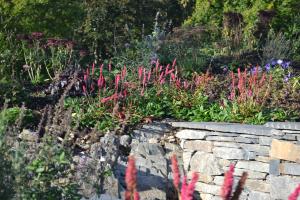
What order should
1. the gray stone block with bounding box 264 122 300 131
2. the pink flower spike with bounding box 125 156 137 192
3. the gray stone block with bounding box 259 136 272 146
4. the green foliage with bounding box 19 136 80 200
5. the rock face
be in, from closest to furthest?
the pink flower spike with bounding box 125 156 137 192, the green foliage with bounding box 19 136 80 200, the rock face, the gray stone block with bounding box 264 122 300 131, the gray stone block with bounding box 259 136 272 146

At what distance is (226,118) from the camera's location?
634 cm

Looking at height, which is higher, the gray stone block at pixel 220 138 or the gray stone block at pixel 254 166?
the gray stone block at pixel 220 138

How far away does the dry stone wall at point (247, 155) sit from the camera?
18.1ft

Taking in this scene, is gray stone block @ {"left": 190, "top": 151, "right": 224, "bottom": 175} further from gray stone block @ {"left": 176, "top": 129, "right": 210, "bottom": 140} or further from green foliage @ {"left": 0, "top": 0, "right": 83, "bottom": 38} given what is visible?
green foliage @ {"left": 0, "top": 0, "right": 83, "bottom": 38}

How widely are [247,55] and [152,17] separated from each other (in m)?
2.94

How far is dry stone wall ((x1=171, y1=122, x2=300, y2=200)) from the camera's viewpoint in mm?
5516

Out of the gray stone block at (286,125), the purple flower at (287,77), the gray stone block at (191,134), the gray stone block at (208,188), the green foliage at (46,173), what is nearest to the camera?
the green foliage at (46,173)

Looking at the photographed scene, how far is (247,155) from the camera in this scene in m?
5.80

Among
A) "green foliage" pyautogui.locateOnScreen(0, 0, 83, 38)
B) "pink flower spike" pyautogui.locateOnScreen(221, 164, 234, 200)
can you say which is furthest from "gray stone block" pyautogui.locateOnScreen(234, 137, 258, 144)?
"green foliage" pyautogui.locateOnScreen(0, 0, 83, 38)

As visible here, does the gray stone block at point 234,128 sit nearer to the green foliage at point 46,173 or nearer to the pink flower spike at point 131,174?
the green foliage at point 46,173

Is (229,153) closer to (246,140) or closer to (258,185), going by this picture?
(246,140)

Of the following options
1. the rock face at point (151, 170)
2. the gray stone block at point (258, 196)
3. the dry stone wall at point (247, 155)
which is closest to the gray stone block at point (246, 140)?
the dry stone wall at point (247, 155)

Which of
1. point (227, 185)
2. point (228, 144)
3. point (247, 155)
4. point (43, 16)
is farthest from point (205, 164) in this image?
point (43, 16)

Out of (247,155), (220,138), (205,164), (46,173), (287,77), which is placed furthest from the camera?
(287,77)
